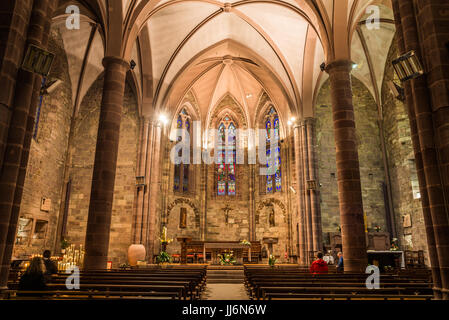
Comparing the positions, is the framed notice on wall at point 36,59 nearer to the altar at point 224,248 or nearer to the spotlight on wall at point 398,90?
the spotlight on wall at point 398,90

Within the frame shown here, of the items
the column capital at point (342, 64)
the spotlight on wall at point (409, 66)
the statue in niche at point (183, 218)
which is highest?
the column capital at point (342, 64)

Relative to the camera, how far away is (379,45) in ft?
60.4

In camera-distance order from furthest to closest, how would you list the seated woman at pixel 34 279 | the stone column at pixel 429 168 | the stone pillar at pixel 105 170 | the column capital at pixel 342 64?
1. the column capital at pixel 342 64
2. the stone pillar at pixel 105 170
3. the stone column at pixel 429 168
4. the seated woman at pixel 34 279

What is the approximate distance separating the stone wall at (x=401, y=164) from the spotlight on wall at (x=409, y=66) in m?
11.4

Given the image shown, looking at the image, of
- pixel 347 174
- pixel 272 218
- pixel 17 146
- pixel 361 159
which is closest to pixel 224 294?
pixel 347 174

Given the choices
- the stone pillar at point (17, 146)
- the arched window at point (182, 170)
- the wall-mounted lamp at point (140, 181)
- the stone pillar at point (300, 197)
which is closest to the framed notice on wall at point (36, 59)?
the stone pillar at point (17, 146)

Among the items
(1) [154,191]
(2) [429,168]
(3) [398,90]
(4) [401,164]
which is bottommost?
(2) [429,168]

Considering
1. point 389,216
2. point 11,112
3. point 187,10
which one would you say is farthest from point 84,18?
point 389,216

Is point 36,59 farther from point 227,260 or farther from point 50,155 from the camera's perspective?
point 227,260

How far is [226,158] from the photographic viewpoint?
1015 inches

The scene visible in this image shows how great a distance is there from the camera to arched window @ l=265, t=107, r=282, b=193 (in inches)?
932

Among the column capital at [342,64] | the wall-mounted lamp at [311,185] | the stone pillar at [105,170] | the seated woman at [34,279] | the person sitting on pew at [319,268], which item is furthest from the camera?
the wall-mounted lamp at [311,185]

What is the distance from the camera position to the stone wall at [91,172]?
17.3 m

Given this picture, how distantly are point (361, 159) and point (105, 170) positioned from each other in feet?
47.7
